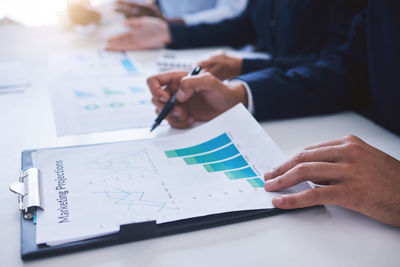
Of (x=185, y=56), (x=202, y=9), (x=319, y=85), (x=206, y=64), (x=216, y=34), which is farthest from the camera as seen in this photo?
(x=202, y=9)

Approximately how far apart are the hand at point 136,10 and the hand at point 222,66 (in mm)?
679

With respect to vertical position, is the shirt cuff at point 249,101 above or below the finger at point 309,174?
below

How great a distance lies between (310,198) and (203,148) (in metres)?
0.22

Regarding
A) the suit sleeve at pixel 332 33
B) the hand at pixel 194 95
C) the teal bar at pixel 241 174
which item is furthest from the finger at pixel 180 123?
the suit sleeve at pixel 332 33

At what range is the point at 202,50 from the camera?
4.53 feet

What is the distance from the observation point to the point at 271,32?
1377 millimetres

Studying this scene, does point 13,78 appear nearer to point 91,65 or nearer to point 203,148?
point 91,65

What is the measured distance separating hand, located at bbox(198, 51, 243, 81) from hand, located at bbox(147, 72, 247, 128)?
18cm

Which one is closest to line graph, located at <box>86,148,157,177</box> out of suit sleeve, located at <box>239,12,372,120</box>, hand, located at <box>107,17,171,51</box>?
suit sleeve, located at <box>239,12,372,120</box>

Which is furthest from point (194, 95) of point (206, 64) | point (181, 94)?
point (206, 64)

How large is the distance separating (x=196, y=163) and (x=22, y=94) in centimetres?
56

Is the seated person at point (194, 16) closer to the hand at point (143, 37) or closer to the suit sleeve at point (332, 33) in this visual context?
the hand at point (143, 37)

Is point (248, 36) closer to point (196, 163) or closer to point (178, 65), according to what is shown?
point (178, 65)

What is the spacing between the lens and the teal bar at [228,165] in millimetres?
622
